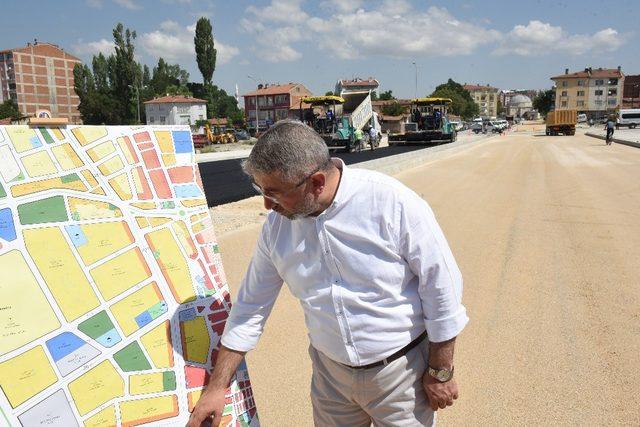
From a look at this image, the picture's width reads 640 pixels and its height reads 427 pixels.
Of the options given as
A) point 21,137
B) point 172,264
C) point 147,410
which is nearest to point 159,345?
point 147,410

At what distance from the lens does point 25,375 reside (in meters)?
1.58

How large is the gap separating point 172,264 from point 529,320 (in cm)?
369

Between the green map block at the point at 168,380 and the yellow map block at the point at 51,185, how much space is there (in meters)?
0.80

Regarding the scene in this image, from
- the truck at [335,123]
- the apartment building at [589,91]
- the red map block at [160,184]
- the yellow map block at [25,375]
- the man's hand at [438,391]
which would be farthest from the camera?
the apartment building at [589,91]

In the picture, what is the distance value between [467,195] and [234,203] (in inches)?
224

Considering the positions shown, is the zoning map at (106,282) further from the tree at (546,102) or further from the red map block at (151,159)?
the tree at (546,102)

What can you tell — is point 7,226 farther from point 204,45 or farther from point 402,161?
point 204,45

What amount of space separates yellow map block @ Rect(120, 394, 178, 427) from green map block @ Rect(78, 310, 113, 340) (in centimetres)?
27

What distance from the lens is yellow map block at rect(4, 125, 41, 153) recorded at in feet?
5.92

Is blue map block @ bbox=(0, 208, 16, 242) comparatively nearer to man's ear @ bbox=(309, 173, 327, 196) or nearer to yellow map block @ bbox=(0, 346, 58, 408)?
yellow map block @ bbox=(0, 346, 58, 408)

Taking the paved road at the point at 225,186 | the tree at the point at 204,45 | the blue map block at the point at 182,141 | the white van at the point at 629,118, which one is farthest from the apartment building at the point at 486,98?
the blue map block at the point at 182,141

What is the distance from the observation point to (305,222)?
180cm


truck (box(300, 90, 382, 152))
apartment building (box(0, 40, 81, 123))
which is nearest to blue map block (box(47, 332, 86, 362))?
truck (box(300, 90, 382, 152))

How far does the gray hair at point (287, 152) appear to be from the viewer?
5.46ft
